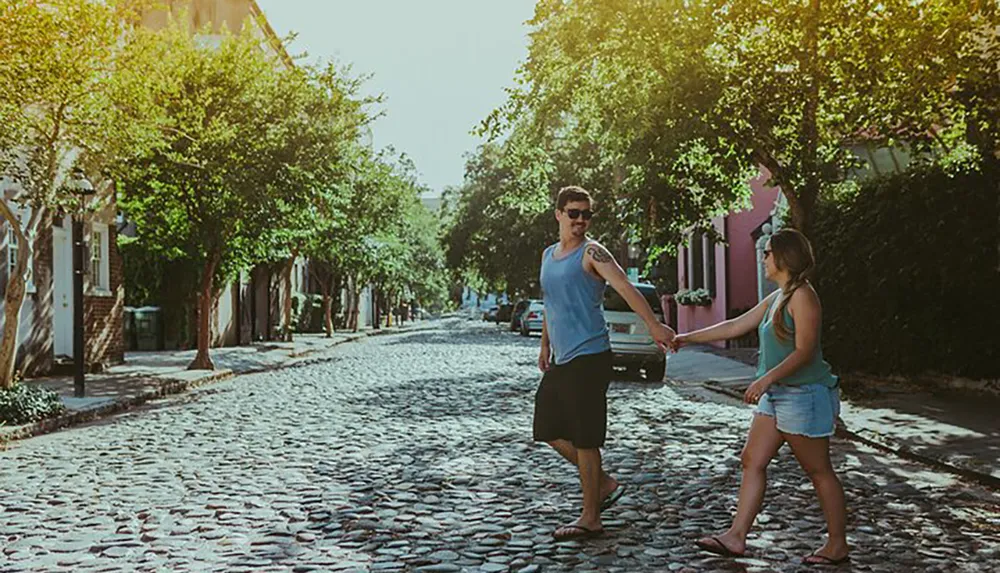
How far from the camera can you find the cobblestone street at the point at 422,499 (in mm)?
5359

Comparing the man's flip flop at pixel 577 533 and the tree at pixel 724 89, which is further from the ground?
the tree at pixel 724 89

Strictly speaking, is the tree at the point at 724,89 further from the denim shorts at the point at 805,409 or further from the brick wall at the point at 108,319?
the brick wall at the point at 108,319

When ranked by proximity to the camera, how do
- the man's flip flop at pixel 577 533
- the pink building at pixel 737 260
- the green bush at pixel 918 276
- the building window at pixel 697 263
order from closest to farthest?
the man's flip flop at pixel 577 533 < the green bush at pixel 918 276 < the pink building at pixel 737 260 < the building window at pixel 697 263

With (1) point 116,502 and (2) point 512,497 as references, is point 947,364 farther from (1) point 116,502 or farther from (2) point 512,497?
(1) point 116,502

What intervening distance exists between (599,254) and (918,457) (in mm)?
4827

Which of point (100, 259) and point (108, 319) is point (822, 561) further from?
point (100, 259)

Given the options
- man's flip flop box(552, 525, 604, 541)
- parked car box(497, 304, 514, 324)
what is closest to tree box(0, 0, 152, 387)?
man's flip flop box(552, 525, 604, 541)

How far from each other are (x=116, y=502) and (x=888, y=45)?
8.67 meters

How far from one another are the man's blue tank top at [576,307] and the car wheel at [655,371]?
1296cm

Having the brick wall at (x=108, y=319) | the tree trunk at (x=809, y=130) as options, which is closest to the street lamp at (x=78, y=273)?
the brick wall at (x=108, y=319)

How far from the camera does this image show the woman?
4.91 m

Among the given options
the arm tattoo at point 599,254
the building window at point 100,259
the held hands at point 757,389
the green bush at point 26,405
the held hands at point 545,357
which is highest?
the building window at point 100,259

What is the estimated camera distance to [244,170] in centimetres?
1950

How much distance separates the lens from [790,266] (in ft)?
16.4
